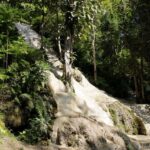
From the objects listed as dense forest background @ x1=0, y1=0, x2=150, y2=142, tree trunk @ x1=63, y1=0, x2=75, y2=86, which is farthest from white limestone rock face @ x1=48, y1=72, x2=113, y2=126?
dense forest background @ x1=0, y1=0, x2=150, y2=142

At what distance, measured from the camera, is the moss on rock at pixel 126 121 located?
24.6 m

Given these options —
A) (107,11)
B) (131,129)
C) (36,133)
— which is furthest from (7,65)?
(107,11)

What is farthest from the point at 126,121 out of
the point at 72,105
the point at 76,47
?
the point at 76,47

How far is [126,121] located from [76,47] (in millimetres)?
15084

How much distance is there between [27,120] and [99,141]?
3.07m

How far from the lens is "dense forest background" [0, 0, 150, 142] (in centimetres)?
1802

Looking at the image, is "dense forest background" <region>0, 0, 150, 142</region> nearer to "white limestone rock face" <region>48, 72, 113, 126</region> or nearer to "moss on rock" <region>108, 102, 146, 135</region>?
"white limestone rock face" <region>48, 72, 113, 126</region>

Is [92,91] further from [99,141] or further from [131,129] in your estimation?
[99,141]

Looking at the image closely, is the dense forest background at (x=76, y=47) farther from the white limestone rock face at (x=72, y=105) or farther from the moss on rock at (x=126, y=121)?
the moss on rock at (x=126, y=121)

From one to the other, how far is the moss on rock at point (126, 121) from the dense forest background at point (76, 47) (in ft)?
13.2

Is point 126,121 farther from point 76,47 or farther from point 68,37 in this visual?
point 76,47

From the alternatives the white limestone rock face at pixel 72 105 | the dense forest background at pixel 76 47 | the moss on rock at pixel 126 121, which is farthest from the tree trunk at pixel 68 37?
the moss on rock at pixel 126 121

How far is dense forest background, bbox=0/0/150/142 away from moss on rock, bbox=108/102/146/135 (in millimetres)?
4025

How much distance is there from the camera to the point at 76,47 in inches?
1528
